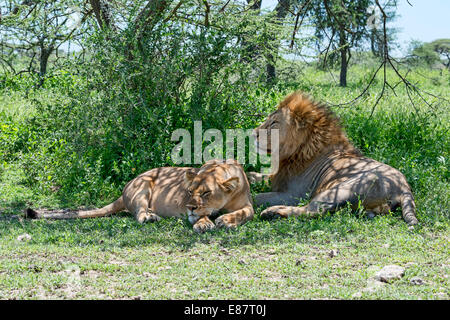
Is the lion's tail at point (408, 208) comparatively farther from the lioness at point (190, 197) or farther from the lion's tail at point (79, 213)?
the lion's tail at point (79, 213)

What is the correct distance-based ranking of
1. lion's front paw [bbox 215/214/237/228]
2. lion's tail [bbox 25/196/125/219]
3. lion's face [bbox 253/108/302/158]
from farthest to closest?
lion's face [bbox 253/108/302/158] → lion's tail [bbox 25/196/125/219] → lion's front paw [bbox 215/214/237/228]

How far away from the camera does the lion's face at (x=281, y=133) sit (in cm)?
662

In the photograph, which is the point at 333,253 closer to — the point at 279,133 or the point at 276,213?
the point at 276,213

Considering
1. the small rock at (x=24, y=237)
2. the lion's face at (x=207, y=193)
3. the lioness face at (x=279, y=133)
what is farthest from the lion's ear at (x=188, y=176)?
the small rock at (x=24, y=237)

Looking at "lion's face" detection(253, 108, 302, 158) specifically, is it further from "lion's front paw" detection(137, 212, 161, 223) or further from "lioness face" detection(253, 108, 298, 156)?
"lion's front paw" detection(137, 212, 161, 223)

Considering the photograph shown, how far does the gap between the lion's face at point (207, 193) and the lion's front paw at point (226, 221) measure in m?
0.18

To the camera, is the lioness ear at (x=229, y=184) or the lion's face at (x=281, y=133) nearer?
the lioness ear at (x=229, y=184)

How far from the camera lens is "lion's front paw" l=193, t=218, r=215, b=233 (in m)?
5.31

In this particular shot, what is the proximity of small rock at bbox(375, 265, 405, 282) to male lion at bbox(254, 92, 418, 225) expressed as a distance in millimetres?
1717

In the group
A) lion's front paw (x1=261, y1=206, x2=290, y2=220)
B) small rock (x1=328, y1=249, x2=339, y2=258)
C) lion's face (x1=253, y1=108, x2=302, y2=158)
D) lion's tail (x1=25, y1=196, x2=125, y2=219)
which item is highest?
lion's face (x1=253, y1=108, x2=302, y2=158)

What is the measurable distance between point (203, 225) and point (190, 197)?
411mm

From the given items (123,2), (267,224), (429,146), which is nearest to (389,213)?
(267,224)

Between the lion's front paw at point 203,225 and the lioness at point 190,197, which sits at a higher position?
the lioness at point 190,197

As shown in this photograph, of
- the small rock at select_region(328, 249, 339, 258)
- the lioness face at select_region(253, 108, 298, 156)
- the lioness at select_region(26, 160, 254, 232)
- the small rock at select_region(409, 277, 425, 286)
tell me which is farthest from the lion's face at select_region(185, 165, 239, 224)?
the small rock at select_region(409, 277, 425, 286)
